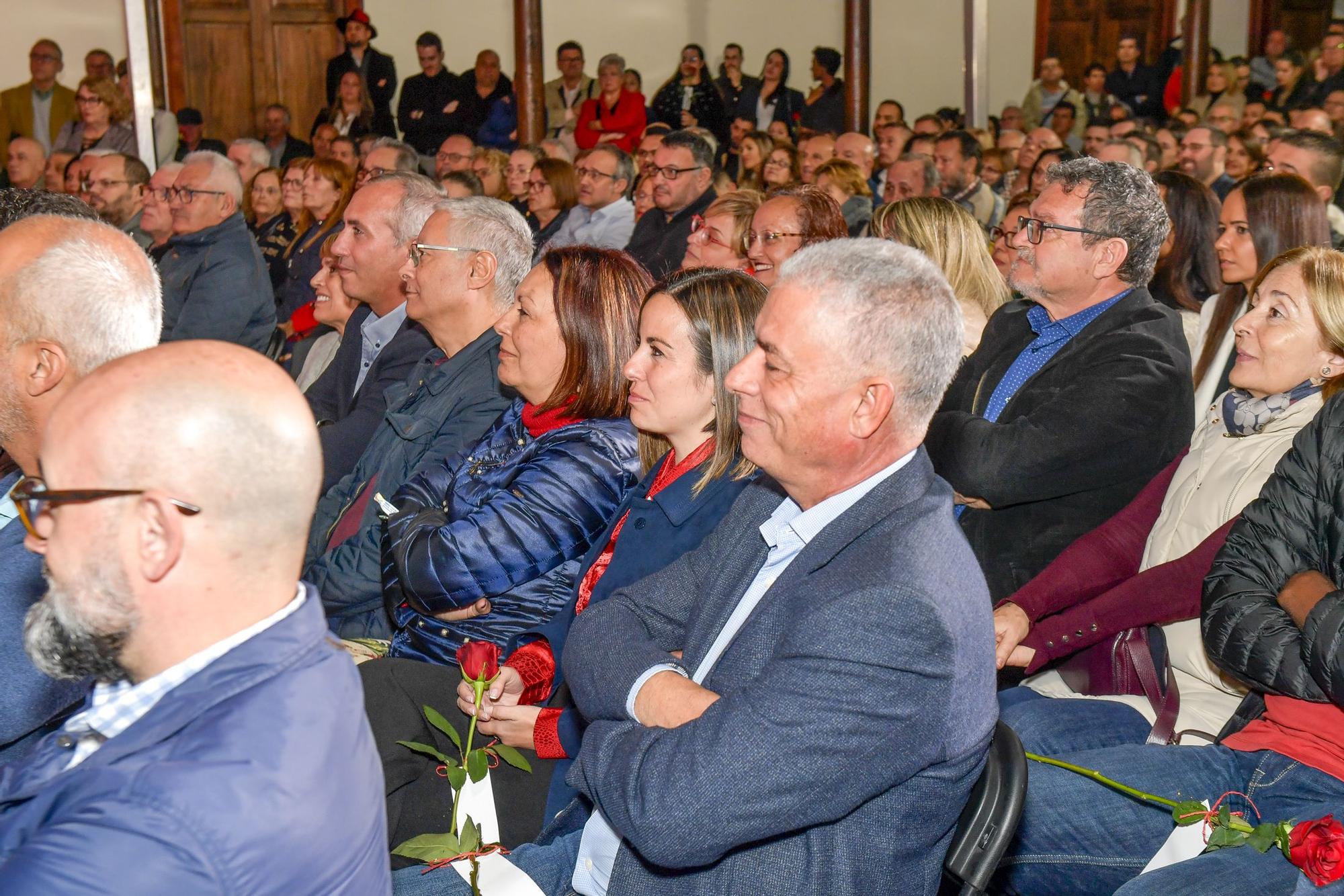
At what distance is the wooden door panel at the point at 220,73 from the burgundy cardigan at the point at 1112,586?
10026 millimetres

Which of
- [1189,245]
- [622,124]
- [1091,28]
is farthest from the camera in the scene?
[1091,28]

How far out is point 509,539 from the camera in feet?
7.25

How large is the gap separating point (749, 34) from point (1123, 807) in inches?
424

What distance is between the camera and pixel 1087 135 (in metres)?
7.91

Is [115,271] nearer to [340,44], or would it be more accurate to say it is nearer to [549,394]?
[549,394]

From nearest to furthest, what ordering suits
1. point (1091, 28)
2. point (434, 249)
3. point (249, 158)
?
1. point (434, 249)
2. point (249, 158)
3. point (1091, 28)

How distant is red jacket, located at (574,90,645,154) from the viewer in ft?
31.9

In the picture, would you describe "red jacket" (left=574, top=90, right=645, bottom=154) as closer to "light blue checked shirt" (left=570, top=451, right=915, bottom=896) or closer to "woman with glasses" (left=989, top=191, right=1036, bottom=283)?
"woman with glasses" (left=989, top=191, right=1036, bottom=283)

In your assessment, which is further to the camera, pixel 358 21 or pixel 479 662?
pixel 358 21

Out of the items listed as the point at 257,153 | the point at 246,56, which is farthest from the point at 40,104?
the point at 257,153

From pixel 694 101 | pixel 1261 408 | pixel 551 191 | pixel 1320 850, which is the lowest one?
pixel 1320 850

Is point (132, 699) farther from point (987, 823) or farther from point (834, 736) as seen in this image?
point (987, 823)

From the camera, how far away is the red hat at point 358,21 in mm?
10039

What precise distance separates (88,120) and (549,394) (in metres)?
7.30
